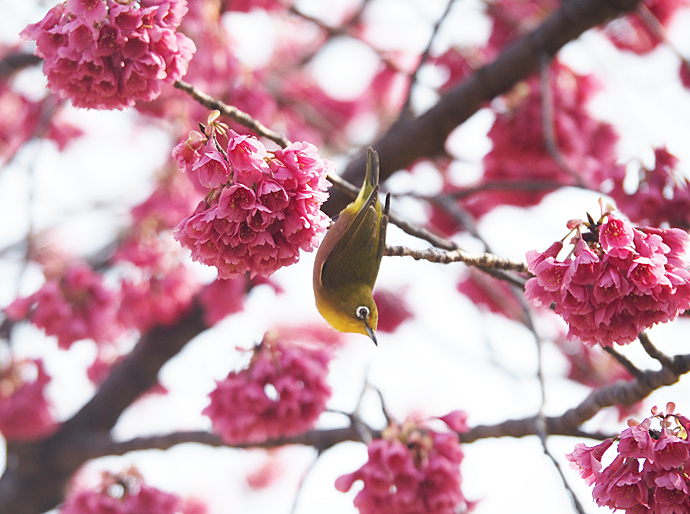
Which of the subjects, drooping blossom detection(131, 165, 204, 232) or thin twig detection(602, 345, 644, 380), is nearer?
thin twig detection(602, 345, 644, 380)

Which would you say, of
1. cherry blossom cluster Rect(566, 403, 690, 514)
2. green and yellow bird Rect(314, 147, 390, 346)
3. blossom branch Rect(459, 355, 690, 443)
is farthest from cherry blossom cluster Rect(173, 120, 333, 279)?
blossom branch Rect(459, 355, 690, 443)

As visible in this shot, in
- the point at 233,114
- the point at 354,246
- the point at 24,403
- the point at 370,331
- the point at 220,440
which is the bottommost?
the point at 24,403

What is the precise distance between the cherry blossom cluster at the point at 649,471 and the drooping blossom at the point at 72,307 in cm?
285

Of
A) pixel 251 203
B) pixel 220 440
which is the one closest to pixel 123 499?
pixel 220 440

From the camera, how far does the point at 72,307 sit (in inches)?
133

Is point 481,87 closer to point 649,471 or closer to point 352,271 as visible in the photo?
point 352,271

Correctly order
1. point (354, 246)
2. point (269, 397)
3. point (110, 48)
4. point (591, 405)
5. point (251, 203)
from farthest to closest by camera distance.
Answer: point (269, 397) < point (354, 246) < point (591, 405) < point (110, 48) < point (251, 203)

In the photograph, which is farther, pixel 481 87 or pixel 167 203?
pixel 167 203

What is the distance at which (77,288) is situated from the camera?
11.0ft

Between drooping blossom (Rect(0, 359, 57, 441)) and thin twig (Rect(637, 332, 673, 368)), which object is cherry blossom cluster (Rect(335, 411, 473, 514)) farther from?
drooping blossom (Rect(0, 359, 57, 441))

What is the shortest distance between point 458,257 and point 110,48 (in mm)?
1186

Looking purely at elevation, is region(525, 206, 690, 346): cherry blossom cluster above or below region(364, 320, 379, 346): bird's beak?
above

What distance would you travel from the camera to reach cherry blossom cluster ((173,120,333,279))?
4.60ft

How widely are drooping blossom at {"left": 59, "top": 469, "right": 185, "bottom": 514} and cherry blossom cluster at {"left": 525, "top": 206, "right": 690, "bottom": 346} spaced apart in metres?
2.31
